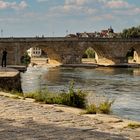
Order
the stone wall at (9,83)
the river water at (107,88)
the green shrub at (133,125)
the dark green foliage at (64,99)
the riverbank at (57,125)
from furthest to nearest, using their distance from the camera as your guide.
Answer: the stone wall at (9,83) < the river water at (107,88) < the dark green foliage at (64,99) < the green shrub at (133,125) < the riverbank at (57,125)

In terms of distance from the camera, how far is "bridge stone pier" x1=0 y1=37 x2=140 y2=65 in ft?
261

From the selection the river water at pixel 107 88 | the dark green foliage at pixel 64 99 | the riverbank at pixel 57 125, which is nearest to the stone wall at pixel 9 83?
the river water at pixel 107 88

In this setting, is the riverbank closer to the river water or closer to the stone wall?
the river water

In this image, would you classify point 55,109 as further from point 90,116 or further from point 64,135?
point 64,135

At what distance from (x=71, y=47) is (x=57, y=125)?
257 feet

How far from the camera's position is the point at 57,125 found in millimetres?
8945

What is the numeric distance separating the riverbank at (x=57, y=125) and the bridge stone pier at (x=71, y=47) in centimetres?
6824

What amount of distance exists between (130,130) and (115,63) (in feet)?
270

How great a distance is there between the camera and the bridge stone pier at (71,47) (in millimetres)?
79562

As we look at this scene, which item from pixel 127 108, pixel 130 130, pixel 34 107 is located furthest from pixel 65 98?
pixel 127 108

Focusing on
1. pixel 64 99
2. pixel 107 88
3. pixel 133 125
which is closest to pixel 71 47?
pixel 107 88

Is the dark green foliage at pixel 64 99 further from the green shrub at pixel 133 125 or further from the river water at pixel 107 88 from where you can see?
the green shrub at pixel 133 125

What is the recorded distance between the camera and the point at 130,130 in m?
8.53

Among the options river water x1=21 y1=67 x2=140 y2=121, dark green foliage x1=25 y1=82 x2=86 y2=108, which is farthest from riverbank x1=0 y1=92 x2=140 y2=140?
river water x1=21 y1=67 x2=140 y2=121
